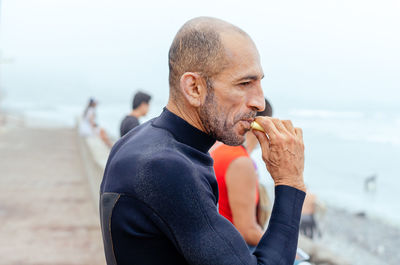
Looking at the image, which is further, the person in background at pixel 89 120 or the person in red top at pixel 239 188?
the person in background at pixel 89 120

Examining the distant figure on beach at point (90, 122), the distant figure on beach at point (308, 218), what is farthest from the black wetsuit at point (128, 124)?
the distant figure on beach at point (90, 122)

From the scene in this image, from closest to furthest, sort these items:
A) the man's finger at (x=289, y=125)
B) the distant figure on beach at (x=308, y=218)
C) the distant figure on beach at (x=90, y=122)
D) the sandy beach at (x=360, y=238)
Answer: the man's finger at (x=289, y=125) → the distant figure on beach at (x=308, y=218) → the distant figure on beach at (x=90, y=122) → the sandy beach at (x=360, y=238)

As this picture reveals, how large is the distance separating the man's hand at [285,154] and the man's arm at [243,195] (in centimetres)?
103

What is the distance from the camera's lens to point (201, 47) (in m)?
1.21

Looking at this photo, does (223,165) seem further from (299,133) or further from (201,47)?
(201,47)

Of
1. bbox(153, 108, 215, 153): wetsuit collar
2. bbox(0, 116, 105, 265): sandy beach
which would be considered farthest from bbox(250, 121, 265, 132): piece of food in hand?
bbox(0, 116, 105, 265): sandy beach

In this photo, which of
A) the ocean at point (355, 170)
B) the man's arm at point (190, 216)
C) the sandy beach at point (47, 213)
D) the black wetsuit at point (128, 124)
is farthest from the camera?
the ocean at point (355, 170)

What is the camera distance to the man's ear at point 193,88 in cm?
122

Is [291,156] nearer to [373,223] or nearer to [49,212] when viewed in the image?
[49,212]

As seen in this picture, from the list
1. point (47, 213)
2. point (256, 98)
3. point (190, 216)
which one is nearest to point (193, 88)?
point (256, 98)

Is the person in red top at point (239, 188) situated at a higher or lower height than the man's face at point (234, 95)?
lower

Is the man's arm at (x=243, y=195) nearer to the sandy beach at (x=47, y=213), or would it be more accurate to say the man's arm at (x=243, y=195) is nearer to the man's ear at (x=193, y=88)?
the man's ear at (x=193, y=88)

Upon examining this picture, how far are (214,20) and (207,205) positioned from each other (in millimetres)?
594

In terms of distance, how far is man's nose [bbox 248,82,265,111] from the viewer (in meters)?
1.27
